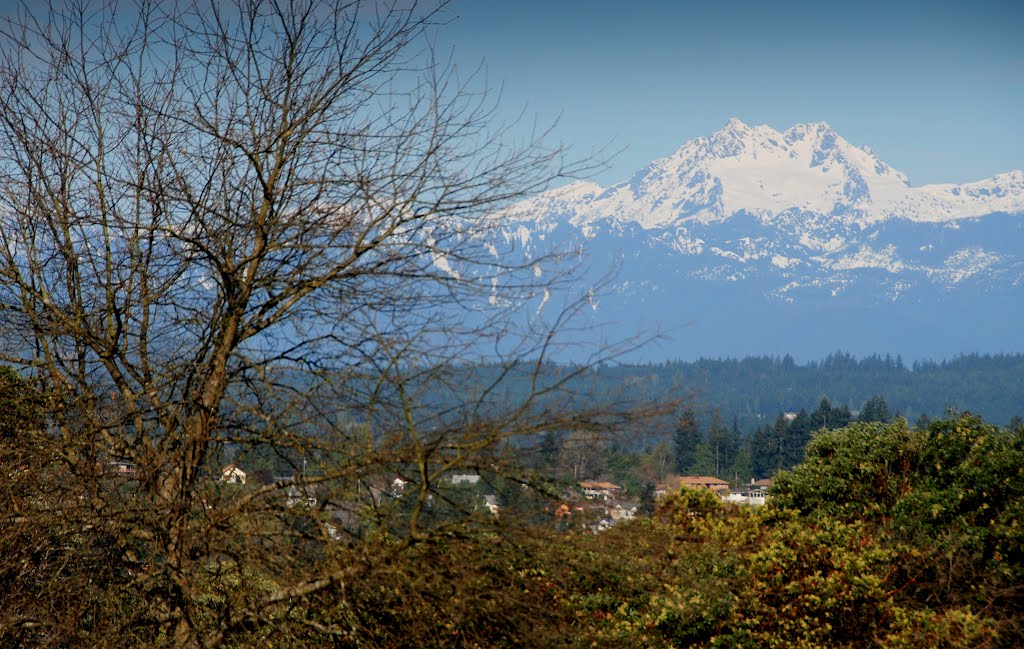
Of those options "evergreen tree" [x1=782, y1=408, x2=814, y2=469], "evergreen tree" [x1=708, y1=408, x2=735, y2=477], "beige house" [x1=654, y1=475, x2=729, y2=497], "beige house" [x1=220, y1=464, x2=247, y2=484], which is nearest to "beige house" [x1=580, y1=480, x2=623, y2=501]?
"beige house" [x1=220, y1=464, x2=247, y2=484]

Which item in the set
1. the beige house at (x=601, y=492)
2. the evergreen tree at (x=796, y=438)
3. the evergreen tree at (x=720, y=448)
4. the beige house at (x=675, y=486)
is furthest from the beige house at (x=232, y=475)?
the evergreen tree at (x=720, y=448)

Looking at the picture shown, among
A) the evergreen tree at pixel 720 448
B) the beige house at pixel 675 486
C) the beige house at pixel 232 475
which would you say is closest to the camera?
the beige house at pixel 232 475

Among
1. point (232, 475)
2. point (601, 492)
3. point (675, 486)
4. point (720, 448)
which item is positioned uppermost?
point (232, 475)

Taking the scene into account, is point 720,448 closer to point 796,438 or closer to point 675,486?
point 796,438

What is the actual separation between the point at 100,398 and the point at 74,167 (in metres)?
1.38

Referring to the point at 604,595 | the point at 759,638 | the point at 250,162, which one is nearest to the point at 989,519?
the point at 759,638

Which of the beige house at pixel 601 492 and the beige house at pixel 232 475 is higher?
the beige house at pixel 232 475

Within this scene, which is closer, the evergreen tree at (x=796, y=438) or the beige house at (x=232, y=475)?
the beige house at (x=232, y=475)

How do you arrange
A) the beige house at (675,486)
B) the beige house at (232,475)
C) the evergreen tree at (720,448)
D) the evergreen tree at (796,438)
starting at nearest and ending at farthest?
the beige house at (232,475) → the beige house at (675,486) → the evergreen tree at (796,438) → the evergreen tree at (720,448)

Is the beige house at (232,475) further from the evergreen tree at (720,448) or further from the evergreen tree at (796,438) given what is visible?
the evergreen tree at (720,448)

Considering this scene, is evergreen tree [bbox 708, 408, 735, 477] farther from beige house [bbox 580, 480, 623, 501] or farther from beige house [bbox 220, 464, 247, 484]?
beige house [bbox 220, 464, 247, 484]

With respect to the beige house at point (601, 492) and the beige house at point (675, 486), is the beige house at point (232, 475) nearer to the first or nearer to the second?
the beige house at point (601, 492)

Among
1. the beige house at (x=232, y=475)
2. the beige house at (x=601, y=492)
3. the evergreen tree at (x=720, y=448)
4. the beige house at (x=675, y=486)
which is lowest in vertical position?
the evergreen tree at (x=720, y=448)

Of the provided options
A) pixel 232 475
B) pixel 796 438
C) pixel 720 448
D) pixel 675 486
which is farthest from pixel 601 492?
pixel 720 448
